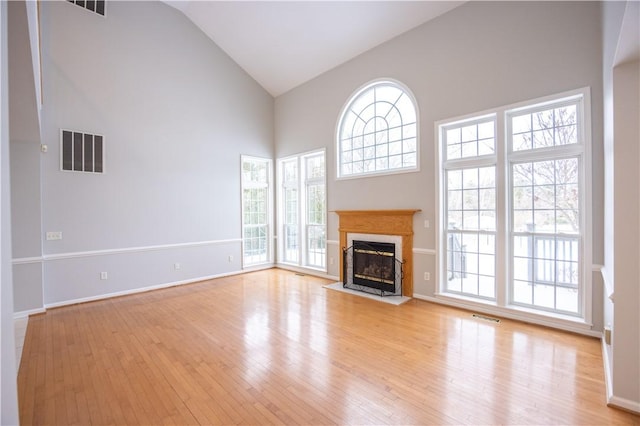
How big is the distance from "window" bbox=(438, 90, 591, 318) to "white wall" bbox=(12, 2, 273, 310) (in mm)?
4346

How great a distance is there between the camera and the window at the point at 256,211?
6.58m

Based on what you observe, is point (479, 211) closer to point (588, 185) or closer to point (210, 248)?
point (588, 185)

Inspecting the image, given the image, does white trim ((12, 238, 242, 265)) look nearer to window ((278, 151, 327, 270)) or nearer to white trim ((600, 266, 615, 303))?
window ((278, 151, 327, 270))

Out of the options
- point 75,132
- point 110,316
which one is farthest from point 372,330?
point 75,132

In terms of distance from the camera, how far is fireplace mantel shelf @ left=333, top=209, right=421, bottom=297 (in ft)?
15.1

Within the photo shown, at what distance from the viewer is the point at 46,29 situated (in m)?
4.18

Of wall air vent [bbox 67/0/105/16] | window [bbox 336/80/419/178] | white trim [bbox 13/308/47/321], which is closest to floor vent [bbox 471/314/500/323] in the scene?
window [bbox 336/80/419/178]

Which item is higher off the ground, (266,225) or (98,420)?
(266,225)

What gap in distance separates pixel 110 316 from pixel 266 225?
3581mm

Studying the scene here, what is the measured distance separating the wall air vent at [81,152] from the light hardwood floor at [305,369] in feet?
7.01

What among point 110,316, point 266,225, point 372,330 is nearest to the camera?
point 372,330

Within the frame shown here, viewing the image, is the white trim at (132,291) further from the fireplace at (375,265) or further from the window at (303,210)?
the fireplace at (375,265)

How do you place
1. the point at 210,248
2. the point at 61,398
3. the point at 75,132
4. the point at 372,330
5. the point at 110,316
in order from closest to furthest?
the point at 61,398 → the point at 372,330 → the point at 110,316 → the point at 75,132 → the point at 210,248

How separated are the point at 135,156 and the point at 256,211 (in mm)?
2646
